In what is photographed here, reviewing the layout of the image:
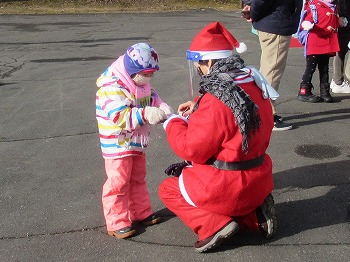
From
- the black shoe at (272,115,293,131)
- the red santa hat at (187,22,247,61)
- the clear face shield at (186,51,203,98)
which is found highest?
the red santa hat at (187,22,247,61)

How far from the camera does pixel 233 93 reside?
10.7 ft

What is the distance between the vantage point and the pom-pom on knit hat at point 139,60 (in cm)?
349

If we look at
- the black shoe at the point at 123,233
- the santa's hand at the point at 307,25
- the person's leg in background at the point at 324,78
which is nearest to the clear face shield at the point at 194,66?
the black shoe at the point at 123,233

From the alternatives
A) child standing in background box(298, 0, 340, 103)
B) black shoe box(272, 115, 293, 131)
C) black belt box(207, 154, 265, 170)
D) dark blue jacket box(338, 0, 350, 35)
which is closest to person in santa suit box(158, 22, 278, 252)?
black belt box(207, 154, 265, 170)

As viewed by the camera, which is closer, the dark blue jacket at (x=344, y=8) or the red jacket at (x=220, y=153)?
the red jacket at (x=220, y=153)

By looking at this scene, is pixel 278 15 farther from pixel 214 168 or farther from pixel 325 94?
pixel 214 168

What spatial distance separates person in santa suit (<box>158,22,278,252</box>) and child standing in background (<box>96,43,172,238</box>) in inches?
9.2

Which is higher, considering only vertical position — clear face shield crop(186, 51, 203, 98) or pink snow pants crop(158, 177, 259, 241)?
clear face shield crop(186, 51, 203, 98)

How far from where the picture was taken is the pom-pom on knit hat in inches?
137

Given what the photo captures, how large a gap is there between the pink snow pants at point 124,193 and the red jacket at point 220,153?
42cm

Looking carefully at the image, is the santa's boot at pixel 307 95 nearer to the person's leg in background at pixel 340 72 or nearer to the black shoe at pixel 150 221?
the person's leg in background at pixel 340 72

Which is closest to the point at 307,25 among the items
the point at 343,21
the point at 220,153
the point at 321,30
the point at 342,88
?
the point at 321,30

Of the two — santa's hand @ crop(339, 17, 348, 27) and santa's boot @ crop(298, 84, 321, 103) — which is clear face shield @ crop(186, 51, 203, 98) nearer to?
santa's boot @ crop(298, 84, 321, 103)

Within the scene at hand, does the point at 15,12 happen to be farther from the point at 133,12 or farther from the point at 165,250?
the point at 165,250
